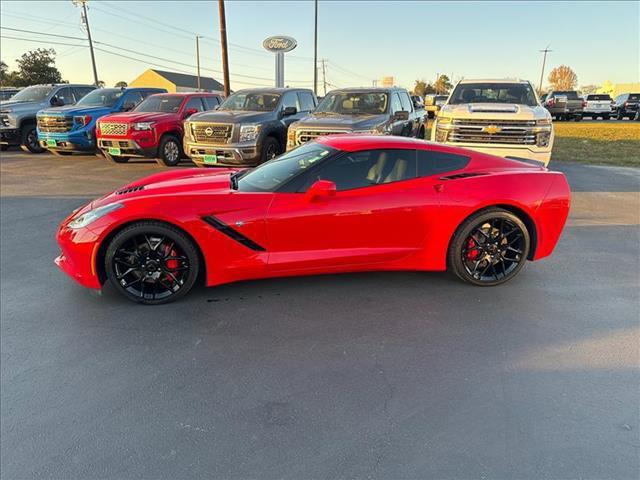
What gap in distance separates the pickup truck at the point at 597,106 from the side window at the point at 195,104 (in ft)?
89.7

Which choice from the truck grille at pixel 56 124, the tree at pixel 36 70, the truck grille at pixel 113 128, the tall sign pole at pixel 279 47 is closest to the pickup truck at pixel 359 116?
the truck grille at pixel 113 128

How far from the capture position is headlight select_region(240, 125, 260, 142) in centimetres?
933

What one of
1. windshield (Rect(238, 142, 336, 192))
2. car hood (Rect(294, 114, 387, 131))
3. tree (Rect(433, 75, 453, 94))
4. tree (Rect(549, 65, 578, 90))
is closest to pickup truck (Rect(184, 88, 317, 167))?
car hood (Rect(294, 114, 387, 131))

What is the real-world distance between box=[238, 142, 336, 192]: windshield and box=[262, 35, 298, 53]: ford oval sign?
19259 millimetres

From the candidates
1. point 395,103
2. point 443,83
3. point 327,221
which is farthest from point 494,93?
point 443,83

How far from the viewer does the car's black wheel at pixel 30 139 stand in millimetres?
13398

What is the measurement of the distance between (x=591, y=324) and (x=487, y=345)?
0.98 meters

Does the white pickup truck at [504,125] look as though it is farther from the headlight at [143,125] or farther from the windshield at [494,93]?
the headlight at [143,125]

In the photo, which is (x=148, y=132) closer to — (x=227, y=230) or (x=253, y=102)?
(x=253, y=102)

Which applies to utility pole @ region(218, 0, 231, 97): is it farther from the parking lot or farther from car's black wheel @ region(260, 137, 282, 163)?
the parking lot

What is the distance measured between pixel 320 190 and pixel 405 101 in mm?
7816

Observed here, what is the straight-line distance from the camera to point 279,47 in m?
21.8

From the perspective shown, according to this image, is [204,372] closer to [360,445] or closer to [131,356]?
[131,356]

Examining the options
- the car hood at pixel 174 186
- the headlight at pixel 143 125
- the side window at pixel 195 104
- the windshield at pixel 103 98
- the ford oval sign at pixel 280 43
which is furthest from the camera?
the ford oval sign at pixel 280 43
